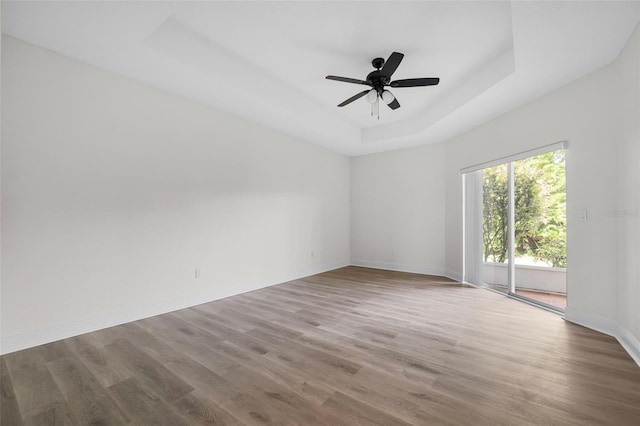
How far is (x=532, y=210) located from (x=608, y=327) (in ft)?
5.15

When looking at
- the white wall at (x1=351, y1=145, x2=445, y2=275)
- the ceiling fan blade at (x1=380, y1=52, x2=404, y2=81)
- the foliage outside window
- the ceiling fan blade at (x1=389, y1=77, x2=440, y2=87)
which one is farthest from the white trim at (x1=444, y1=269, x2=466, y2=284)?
the ceiling fan blade at (x1=380, y1=52, x2=404, y2=81)

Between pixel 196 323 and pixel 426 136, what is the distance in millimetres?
4761

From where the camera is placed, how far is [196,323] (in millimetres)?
2957

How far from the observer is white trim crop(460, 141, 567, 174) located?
3.20 meters

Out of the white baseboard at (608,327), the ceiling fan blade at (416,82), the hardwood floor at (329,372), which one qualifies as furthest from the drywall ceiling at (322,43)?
the hardwood floor at (329,372)

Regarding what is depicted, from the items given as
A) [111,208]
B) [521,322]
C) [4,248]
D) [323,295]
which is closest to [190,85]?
[111,208]

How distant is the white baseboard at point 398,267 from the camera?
5479mm

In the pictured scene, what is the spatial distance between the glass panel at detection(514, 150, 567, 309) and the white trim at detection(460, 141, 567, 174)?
12 cm

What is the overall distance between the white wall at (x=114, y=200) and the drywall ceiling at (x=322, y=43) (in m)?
0.31

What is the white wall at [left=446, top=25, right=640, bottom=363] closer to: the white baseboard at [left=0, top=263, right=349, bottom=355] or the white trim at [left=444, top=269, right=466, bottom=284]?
the white trim at [left=444, top=269, right=466, bottom=284]

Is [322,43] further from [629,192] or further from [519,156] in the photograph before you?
[629,192]

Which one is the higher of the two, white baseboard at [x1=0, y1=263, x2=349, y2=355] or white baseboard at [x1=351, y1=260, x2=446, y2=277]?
white baseboard at [x1=351, y1=260, x2=446, y2=277]

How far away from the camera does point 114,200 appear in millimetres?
2896

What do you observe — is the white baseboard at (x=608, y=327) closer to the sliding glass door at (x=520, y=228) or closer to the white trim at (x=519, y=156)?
the sliding glass door at (x=520, y=228)
